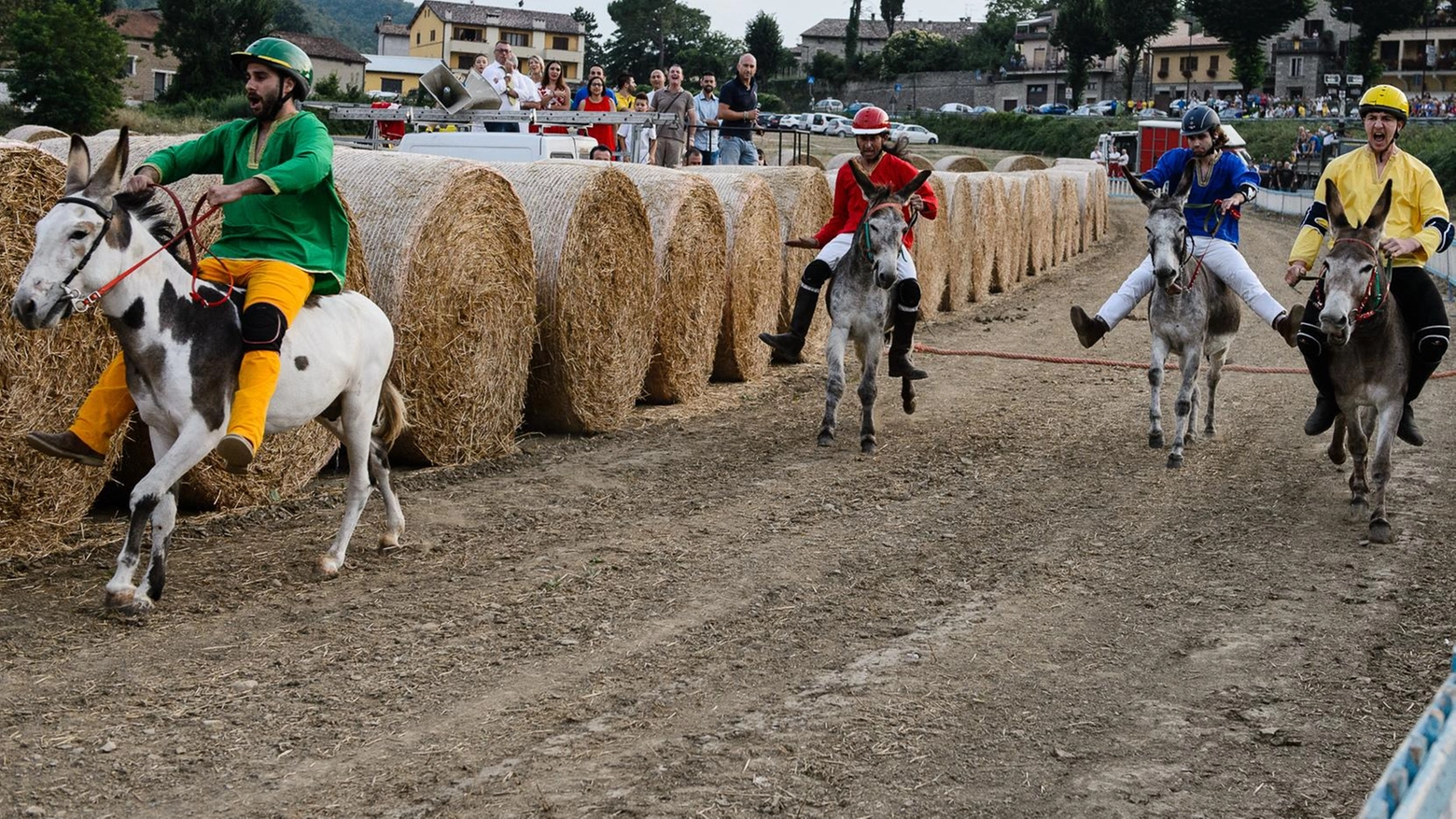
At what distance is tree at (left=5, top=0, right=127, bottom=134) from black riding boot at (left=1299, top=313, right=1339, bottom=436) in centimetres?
4779

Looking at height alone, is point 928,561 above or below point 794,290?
below

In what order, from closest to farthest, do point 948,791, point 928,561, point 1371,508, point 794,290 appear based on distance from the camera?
1. point 948,791
2. point 928,561
3. point 1371,508
4. point 794,290

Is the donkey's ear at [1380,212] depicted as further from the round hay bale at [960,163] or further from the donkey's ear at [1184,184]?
the round hay bale at [960,163]

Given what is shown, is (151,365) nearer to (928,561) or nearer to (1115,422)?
(928,561)

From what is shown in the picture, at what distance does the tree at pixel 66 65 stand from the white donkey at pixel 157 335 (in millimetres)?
47174

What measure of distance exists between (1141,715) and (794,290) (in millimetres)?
9480

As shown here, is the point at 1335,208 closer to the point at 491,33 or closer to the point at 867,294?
the point at 867,294

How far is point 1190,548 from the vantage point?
24.5 feet

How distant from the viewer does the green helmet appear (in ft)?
20.5

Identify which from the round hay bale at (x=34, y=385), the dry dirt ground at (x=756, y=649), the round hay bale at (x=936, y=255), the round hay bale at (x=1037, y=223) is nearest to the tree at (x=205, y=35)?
the round hay bale at (x=1037, y=223)

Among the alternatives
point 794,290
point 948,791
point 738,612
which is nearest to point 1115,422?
point 794,290

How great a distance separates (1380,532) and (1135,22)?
9975cm

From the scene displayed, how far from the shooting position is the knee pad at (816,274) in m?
10.7

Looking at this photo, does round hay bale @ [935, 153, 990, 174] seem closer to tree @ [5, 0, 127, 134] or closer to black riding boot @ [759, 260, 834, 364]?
black riding boot @ [759, 260, 834, 364]
